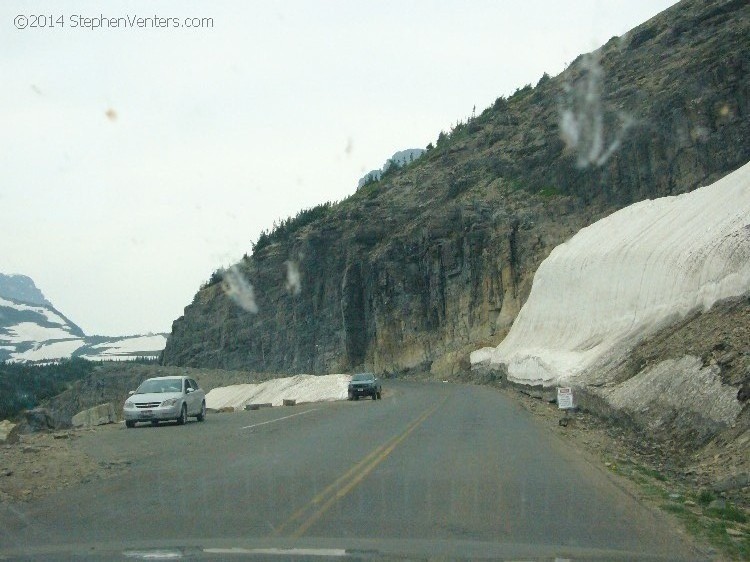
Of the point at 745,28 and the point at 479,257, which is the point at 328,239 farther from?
the point at 745,28

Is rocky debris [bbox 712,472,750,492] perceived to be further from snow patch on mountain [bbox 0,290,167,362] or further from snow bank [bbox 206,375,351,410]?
snow patch on mountain [bbox 0,290,167,362]

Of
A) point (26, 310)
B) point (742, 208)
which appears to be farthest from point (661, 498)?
point (26, 310)

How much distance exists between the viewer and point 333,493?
11266 millimetres

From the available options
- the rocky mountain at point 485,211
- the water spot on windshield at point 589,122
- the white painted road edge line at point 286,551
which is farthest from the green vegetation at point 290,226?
the white painted road edge line at point 286,551

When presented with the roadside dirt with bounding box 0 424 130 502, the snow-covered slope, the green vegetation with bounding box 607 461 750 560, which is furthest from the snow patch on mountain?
the green vegetation with bounding box 607 461 750 560

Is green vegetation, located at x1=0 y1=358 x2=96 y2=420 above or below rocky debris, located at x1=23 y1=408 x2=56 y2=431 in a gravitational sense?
above

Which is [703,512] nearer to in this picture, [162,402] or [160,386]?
Answer: [162,402]

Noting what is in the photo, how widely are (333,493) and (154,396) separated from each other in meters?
15.8

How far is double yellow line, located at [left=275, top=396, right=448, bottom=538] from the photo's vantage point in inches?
361

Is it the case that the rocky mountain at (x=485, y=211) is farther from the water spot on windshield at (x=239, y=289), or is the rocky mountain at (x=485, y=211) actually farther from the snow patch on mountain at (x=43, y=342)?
the snow patch on mountain at (x=43, y=342)

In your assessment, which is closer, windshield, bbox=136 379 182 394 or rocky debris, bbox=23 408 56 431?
windshield, bbox=136 379 182 394

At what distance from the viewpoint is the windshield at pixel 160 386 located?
26.5 meters

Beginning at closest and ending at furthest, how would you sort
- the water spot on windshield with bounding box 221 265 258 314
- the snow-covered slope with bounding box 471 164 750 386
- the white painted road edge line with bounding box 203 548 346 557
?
the white painted road edge line with bounding box 203 548 346 557 < the snow-covered slope with bounding box 471 164 750 386 < the water spot on windshield with bounding box 221 265 258 314

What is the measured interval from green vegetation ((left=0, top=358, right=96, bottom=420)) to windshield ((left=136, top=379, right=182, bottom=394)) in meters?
57.2
